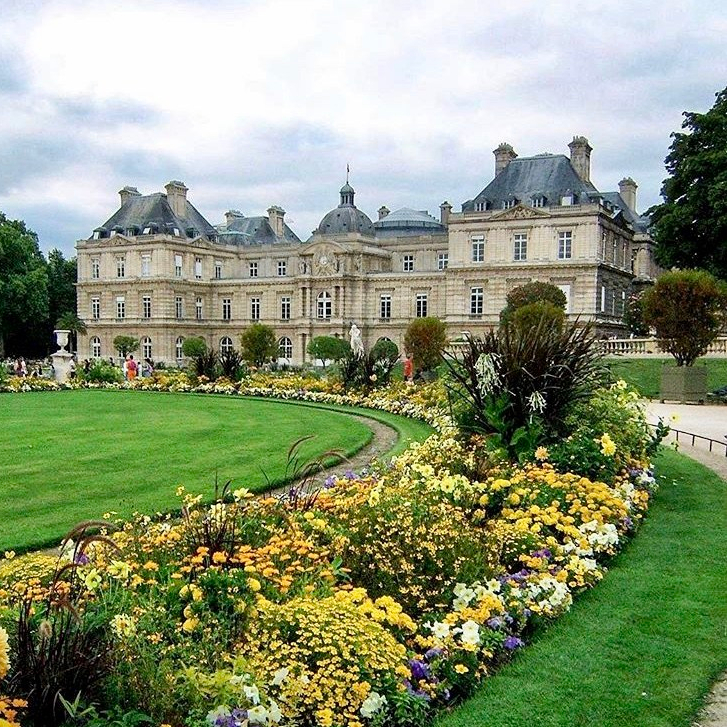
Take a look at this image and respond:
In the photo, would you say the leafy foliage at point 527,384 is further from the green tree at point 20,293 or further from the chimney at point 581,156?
the green tree at point 20,293

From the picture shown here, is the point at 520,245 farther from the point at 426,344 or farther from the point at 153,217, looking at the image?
the point at 153,217

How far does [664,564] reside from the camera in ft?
21.7

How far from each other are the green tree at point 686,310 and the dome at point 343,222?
120 ft

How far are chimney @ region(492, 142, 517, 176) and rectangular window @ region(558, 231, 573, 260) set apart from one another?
25.1ft

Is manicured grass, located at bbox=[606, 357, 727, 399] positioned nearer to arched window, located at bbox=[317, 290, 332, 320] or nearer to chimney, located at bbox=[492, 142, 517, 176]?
chimney, located at bbox=[492, 142, 517, 176]

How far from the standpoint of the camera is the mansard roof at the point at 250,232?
67.1m

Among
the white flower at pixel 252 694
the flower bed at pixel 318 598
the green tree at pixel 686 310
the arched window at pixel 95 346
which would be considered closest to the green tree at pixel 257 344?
the green tree at pixel 686 310

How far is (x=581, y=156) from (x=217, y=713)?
5238 cm

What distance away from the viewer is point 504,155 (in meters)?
51.2

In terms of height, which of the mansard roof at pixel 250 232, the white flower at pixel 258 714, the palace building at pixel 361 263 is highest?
the mansard roof at pixel 250 232

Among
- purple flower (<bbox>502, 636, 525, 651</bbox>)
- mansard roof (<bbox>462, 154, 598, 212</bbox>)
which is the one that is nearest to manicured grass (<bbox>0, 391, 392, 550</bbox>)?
purple flower (<bbox>502, 636, 525, 651</bbox>)

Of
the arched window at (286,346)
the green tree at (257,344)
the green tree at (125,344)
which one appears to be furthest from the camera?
the arched window at (286,346)

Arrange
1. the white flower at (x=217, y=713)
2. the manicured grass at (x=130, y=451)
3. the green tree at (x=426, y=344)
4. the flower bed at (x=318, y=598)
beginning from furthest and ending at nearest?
1. the green tree at (x=426, y=344)
2. the manicured grass at (x=130, y=451)
3. the flower bed at (x=318, y=598)
4. the white flower at (x=217, y=713)

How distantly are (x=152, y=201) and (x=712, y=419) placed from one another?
5264 centimetres
